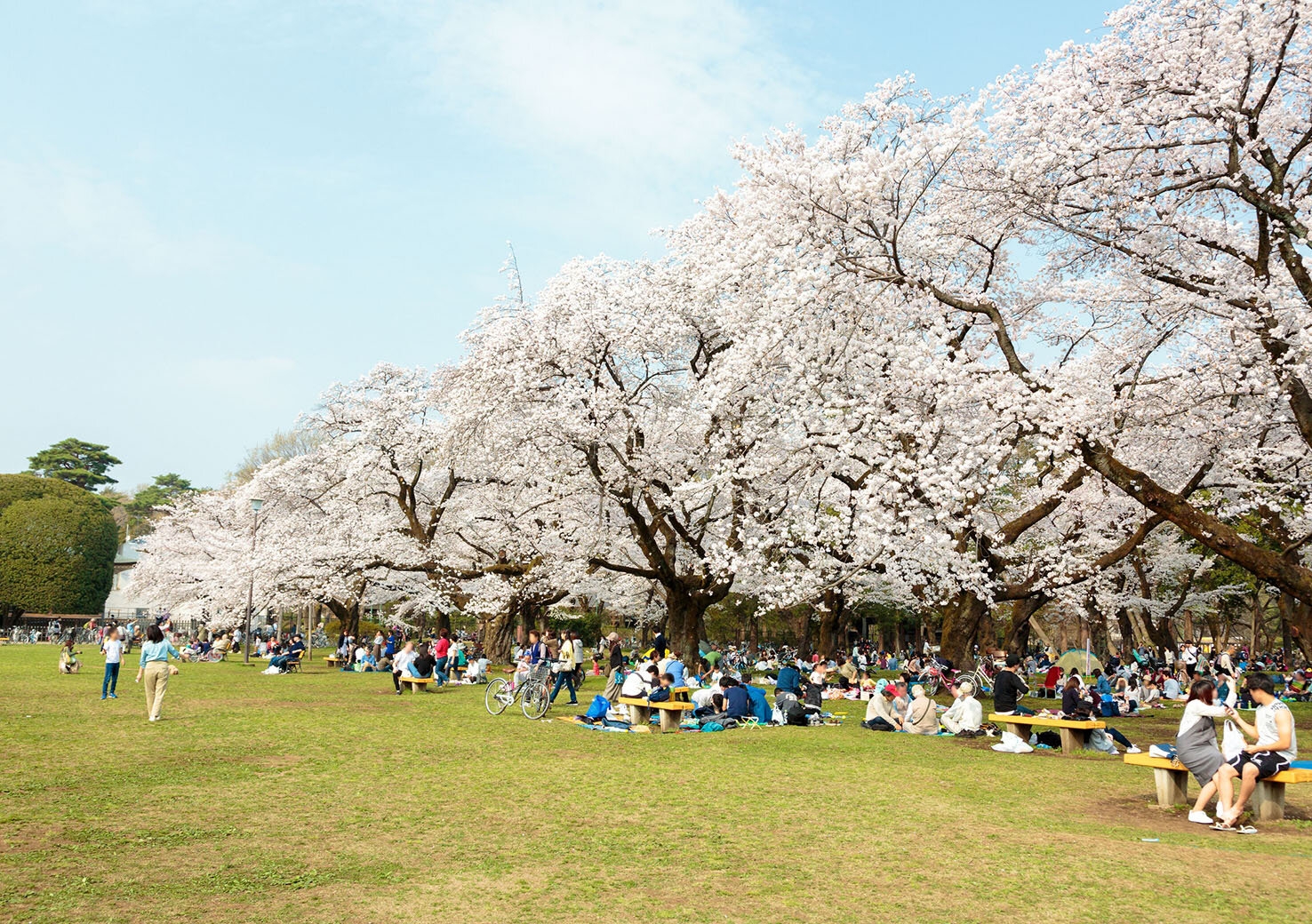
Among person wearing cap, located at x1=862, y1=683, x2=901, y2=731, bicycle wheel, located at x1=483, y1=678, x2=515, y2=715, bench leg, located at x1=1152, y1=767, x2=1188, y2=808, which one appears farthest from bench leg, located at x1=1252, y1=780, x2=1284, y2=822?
bicycle wheel, located at x1=483, y1=678, x2=515, y2=715

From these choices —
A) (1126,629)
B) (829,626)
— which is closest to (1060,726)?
(829,626)

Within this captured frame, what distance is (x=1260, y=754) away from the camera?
8906mm

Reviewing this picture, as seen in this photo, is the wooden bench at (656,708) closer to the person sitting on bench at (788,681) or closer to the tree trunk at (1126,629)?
the person sitting on bench at (788,681)

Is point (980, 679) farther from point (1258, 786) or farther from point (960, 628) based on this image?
point (1258, 786)

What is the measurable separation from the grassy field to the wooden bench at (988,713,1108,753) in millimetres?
538

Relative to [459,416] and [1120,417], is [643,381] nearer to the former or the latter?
[459,416]

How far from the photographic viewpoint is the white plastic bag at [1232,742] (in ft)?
29.7

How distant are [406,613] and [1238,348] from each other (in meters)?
43.4

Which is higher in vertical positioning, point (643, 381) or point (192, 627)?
point (643, 381)

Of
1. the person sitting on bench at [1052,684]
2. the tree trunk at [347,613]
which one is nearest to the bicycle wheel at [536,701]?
the person sitting on bench at [1052,684]

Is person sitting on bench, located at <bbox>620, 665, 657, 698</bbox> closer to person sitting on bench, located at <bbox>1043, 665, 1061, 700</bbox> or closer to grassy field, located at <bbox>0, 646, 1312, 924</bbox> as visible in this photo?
grassy field, located at <bbox>0, 646, 1312, 924</bbox>

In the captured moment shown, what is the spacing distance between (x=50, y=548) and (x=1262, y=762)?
64644 mm

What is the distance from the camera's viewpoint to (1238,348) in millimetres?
14031

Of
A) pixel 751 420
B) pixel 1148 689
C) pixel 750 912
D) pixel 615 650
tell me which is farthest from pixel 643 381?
pixel 750 912
